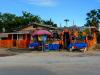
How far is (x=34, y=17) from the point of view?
9606 cm

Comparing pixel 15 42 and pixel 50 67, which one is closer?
pixel 50 67

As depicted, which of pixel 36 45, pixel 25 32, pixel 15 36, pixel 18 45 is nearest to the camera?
pixel 36 45

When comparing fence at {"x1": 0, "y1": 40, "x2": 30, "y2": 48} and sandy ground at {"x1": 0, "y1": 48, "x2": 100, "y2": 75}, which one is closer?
sandy ground at {"x1": 0, "y1": 48, "x2": 100, "y2": 75}

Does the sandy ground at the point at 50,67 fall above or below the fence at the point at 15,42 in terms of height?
below

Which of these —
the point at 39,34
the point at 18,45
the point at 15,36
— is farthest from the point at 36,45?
the point at 15,36

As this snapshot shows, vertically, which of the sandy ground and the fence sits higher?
the fence

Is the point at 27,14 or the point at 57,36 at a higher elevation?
the point at 27,14

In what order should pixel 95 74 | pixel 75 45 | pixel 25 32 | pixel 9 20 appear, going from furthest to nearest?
1. pixel 9 20
2. pixel 25 32
3. pixel 75 45
4. pixel 95 74

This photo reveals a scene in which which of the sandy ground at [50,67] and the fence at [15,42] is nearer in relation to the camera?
the sandy ground at [50,67]

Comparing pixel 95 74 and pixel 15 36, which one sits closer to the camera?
pixel 95 74

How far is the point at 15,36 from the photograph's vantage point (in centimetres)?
6238

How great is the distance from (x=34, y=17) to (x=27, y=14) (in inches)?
180

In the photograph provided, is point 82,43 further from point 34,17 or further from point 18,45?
point 34,17

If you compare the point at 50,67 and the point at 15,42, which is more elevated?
the point at 15,42
